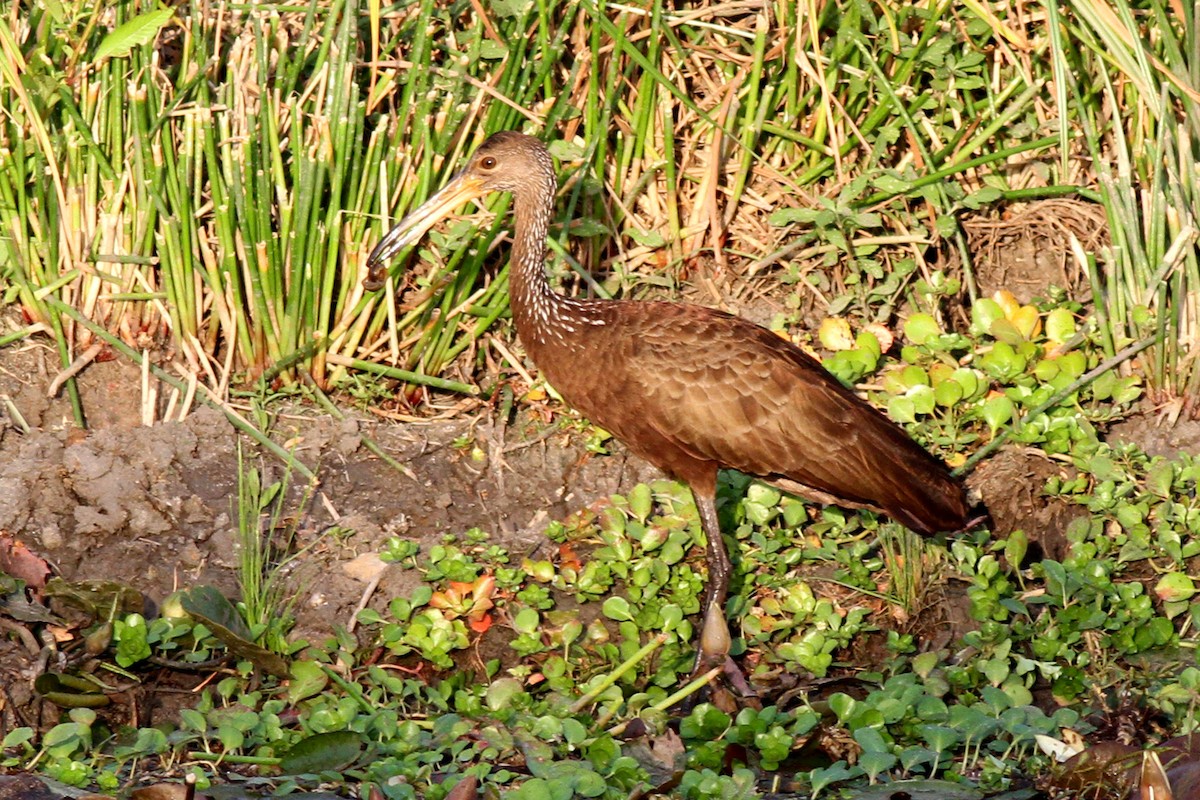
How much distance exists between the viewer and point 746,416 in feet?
16.4

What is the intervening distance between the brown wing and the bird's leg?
217 mm

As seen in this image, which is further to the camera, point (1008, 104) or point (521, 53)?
point (1008, 104)

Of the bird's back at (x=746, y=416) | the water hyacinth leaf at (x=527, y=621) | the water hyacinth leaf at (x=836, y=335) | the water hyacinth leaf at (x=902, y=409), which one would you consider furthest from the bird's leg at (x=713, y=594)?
the water hyacinth leaf at (x=836, y=335)

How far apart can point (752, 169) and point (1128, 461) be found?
176 centimetres

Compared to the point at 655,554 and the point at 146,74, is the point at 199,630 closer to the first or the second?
the point at 655,554

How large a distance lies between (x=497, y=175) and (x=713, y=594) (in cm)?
153

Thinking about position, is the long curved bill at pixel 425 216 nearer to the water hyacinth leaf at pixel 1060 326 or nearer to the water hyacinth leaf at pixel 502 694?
the water hyacinth leaf at pixel 502 694

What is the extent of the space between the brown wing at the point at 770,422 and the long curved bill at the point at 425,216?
76 centimetres

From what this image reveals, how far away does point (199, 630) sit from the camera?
4.58 meters

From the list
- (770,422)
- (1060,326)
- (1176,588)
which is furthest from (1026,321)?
(770,422)

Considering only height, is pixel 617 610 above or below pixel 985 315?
below

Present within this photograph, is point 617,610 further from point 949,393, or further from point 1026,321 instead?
point 1026,321

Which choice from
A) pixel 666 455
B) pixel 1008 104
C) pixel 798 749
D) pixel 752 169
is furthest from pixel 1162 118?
pixel 798 749

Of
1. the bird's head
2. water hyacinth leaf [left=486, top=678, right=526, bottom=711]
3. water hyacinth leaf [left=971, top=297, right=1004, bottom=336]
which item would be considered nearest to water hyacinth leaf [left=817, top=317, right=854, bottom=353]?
water hyacinth leaf [left=971, top=297, right=1004, bottom=336]
